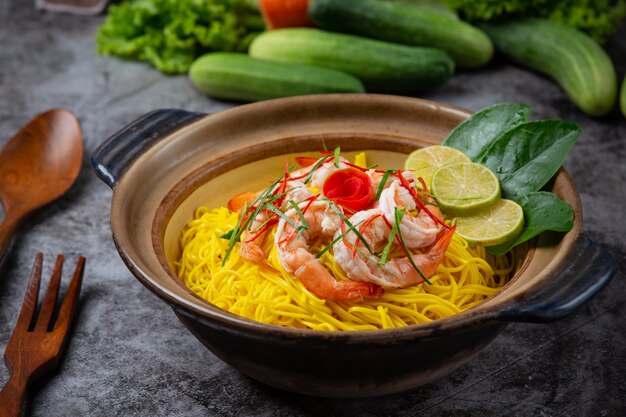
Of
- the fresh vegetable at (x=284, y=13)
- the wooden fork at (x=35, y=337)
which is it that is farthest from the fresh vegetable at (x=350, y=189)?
the fresh vegetable at (x=284, y=13)

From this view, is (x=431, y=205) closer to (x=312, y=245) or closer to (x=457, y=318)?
(x=312, y=245)

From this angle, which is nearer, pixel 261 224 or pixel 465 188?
pixel 261 224

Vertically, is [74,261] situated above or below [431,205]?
Answer: below

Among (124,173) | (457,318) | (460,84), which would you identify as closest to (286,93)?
(460,84)

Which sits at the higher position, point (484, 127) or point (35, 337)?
point (484, 127)

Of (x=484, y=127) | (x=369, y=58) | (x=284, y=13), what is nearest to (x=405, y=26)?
(x=369, y=58)

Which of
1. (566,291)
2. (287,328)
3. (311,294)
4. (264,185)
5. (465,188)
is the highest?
(566,291)

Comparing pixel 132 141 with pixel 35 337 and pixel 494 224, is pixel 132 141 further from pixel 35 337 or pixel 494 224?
pixel 494 224
